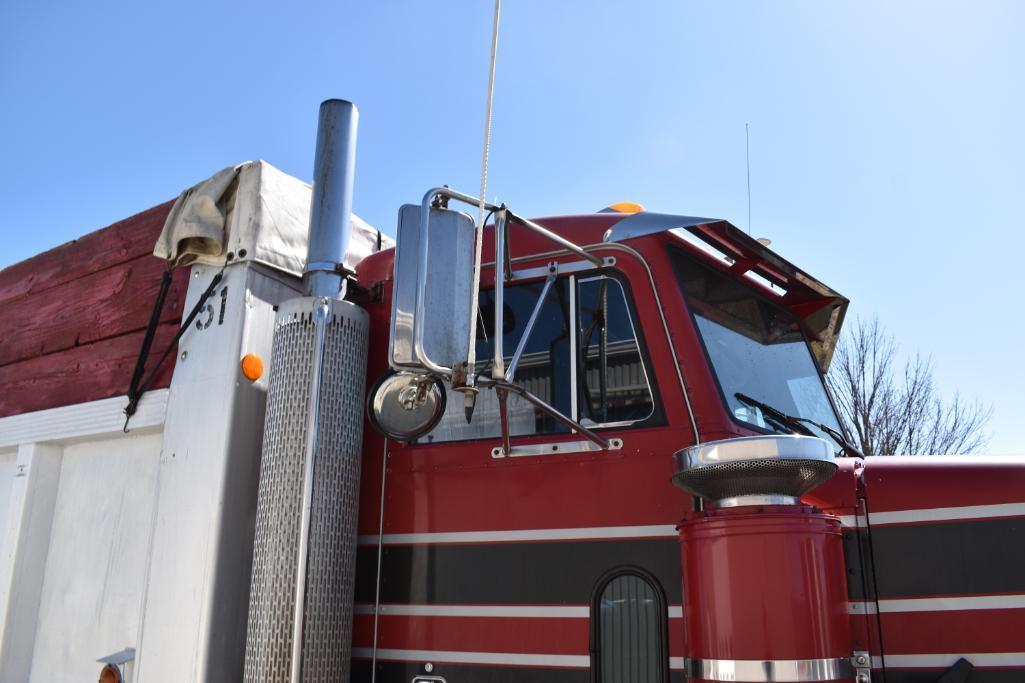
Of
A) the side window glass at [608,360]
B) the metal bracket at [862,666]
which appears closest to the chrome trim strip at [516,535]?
the side window glass at [608,360]

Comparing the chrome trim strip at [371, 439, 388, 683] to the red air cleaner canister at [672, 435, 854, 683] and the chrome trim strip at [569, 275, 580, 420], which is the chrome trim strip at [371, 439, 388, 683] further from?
the red air cleaner canister at [672, 435, 854, 683]

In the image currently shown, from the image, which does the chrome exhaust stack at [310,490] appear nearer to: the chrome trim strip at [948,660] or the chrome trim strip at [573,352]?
A: the chrome trim strip at [573,352]

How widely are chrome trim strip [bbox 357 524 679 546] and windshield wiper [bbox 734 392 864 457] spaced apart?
0.57m

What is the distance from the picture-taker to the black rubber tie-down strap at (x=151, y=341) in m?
3.62

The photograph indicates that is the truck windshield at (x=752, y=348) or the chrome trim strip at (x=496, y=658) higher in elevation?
the truck windshield at (x=752, y=348)

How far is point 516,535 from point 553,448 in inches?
12.0

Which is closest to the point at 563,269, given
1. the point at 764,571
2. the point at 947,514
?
the point at 764,571

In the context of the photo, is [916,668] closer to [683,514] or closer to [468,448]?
[683,514]

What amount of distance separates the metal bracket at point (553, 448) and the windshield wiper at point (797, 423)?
1.64 feet

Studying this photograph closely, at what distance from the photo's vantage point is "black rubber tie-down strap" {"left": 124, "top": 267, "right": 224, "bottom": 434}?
11.9 feet

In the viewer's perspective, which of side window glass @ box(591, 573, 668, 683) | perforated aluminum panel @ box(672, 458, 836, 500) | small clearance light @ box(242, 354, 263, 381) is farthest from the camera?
small clearance light @ box(242, 354, 263, 381)

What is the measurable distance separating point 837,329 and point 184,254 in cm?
274

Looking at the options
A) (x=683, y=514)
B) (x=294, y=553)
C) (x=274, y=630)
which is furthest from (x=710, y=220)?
(x=274, y=630)

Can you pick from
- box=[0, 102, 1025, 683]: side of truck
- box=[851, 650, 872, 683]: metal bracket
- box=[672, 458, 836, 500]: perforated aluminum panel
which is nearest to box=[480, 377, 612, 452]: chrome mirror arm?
box=[0, 102, 1025, 683]: side of truck
